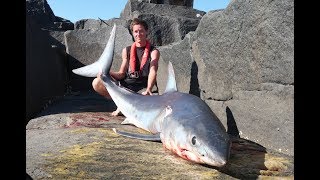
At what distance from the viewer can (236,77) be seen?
3.36m

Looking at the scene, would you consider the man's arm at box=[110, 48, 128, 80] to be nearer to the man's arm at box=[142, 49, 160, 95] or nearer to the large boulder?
the man's arm at box=[142, 49, 160, 95]

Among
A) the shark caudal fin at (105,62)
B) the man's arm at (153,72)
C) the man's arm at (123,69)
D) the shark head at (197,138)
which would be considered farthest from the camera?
the man's arm at (123,69)

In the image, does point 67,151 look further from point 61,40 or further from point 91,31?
point 61,40

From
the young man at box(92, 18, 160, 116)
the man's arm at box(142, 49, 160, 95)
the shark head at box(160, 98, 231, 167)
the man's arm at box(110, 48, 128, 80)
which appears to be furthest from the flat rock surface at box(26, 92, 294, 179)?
the man's arm at box(110, 48, 128, 80)

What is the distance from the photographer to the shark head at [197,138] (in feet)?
7.29

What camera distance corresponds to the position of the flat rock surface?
2230 mm

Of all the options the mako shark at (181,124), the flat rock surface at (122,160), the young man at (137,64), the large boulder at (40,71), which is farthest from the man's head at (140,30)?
the flat rock surface at (122,160)

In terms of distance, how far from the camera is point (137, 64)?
495cm

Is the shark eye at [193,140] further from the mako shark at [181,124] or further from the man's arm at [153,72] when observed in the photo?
the man's arm at [153,72]

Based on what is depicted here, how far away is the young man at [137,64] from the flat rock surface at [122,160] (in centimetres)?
140

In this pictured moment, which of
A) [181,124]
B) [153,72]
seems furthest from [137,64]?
[181,124]

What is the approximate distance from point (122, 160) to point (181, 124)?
49cm

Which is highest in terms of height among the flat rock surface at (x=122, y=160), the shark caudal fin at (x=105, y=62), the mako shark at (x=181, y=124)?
the shark caudal fin at (x=105, y=62)

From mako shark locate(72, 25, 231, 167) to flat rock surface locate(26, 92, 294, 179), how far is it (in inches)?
3.8
